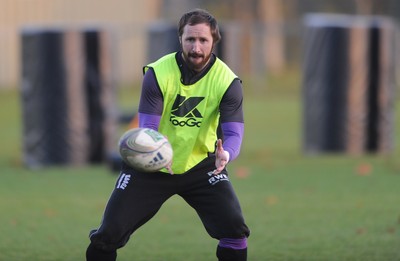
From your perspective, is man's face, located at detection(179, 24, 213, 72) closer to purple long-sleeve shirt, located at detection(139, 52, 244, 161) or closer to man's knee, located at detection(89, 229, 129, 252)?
purple long-sleeve shirt, located at detection(139, 52, 244, 161)

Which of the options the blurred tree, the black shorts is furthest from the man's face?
the blurred tree

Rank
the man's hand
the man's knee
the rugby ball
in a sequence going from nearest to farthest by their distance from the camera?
the rugby ball → the man's hand → the man's knee

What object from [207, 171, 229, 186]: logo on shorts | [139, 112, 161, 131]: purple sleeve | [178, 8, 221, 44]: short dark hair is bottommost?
[207, 171, 229, 186]: logo on shorts

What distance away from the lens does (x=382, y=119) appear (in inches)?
675

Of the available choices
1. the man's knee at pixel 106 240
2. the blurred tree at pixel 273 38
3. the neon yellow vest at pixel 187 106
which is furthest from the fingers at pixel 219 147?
the blurred tree at pixel 273 38

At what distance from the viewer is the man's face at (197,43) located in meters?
6.73

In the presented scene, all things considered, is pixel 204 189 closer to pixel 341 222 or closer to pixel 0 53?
pixel 341 222

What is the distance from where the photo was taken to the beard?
6770 mm

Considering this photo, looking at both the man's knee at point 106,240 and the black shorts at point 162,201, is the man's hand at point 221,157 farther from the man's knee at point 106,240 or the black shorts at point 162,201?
the man's knee at point 106,240

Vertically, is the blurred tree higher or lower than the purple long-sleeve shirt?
lower

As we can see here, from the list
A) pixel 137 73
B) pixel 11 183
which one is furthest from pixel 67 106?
pixel 137 73

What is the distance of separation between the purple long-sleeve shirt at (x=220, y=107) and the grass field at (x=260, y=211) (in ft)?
7.06

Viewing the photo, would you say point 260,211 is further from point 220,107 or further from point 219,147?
point 219,147

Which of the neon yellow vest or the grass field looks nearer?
the neon yellow vest
